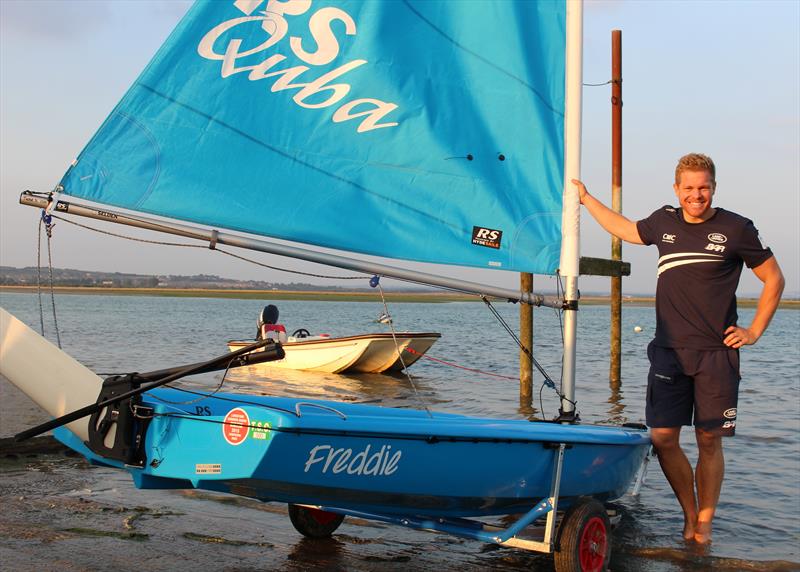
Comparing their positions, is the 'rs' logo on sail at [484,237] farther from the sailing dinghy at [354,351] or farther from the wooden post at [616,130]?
the sailing dinghy at [354,351]

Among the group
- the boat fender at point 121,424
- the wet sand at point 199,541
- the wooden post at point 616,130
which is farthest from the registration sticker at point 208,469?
the wooden post at point 616,130

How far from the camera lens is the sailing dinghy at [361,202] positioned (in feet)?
11.7

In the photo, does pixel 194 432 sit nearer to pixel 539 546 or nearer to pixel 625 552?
pixel 539 546

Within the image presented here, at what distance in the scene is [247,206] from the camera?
176 inches

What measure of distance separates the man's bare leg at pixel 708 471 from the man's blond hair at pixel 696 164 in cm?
143

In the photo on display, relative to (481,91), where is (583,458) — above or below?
below

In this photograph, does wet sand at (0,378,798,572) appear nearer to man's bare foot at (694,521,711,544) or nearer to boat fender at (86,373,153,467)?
man's bare foot at (694,521,711,544)

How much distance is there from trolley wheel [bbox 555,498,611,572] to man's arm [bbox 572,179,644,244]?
5.10 ft

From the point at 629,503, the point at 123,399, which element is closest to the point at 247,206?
the point at 123,399

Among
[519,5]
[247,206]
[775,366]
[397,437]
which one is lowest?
[775,366]

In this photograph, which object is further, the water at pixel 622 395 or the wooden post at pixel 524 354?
the wooden post at pixel 524 354

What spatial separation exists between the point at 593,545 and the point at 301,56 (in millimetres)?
3042

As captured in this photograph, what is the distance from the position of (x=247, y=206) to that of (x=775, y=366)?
2045 cm

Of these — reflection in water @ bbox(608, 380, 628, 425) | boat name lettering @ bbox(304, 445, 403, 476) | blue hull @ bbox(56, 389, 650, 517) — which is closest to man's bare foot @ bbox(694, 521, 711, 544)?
blue hull @ bbox(56, 389, 650, 517)
